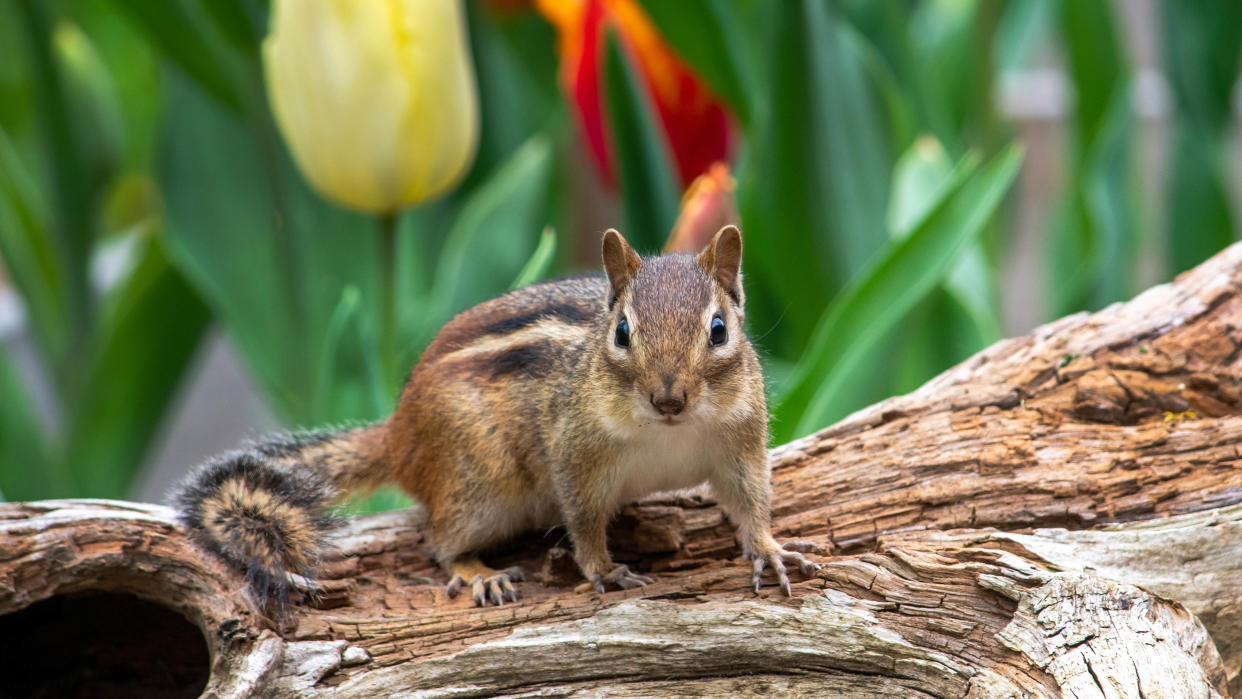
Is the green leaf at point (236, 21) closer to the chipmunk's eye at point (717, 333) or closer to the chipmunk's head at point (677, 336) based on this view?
the chipmunk's head at point (677, 336)

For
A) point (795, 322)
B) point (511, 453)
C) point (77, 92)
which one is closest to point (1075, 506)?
point (511, 453)

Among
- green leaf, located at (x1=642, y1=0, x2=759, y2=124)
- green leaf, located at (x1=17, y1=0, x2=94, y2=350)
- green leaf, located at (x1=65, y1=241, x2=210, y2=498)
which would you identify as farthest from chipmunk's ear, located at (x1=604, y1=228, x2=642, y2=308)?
green leaf, located at (x1=17, y1=0, x2=94, y2=350)

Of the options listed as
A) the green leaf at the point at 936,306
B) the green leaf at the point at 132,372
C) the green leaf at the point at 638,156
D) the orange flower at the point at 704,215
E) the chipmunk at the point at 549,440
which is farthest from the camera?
the green leaf at the point at 132,372

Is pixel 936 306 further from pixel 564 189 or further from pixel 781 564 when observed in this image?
pixel 564 189

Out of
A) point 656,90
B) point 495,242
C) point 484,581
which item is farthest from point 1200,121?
point 484,581

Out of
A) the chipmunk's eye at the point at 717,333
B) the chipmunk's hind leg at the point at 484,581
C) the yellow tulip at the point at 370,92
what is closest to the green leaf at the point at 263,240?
the yellow tulip at the point at 370,92

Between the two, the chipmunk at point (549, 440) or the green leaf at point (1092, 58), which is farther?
the green leaf at point (1092, 58)
